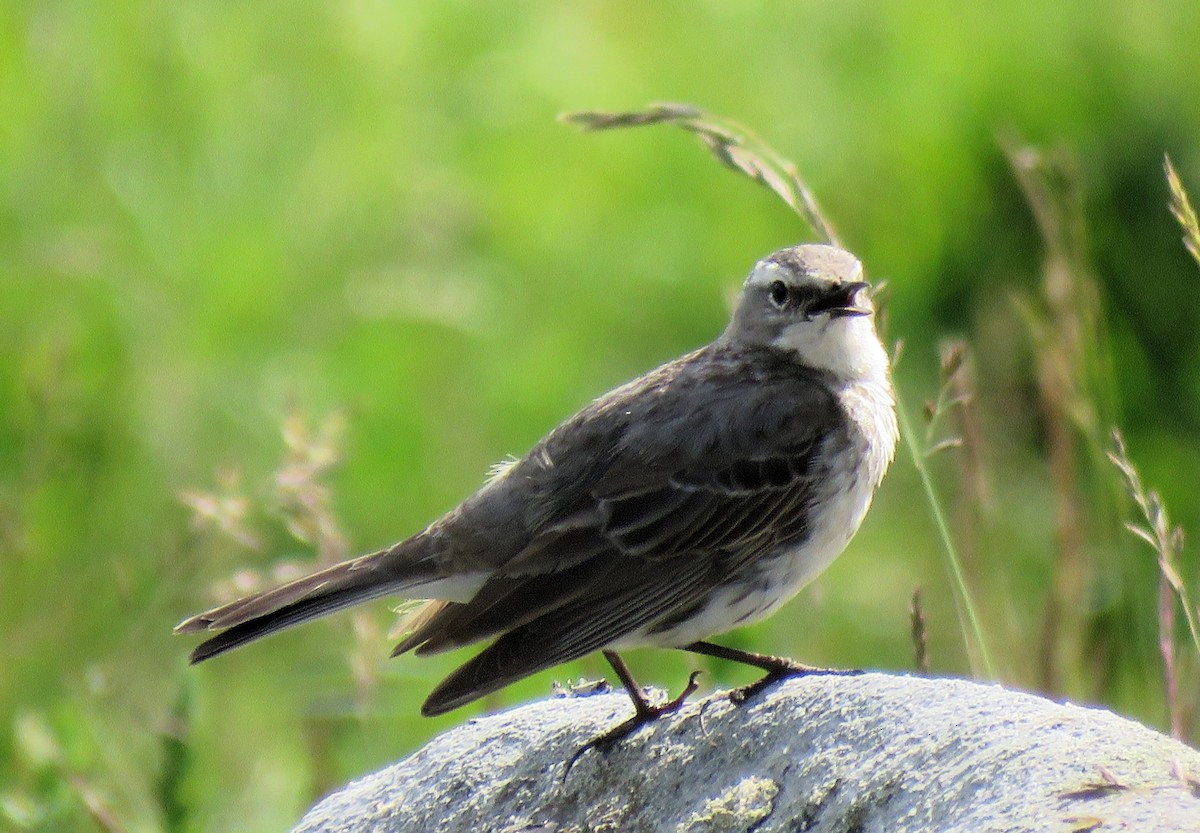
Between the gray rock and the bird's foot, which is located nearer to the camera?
the gray rock

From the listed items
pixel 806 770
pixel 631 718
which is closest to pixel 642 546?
pixel 631 718

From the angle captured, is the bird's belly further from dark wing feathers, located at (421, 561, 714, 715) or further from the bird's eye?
the bird's eye

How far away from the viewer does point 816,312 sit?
5.32 meters

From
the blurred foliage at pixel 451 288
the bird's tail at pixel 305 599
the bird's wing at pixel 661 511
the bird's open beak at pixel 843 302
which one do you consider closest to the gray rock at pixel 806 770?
the bird's wing at pixel 661 511

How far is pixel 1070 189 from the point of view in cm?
518

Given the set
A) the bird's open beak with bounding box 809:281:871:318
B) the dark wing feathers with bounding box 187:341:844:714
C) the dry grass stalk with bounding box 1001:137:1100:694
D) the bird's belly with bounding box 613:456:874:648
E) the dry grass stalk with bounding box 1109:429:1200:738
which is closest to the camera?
the dry grass stalk with bounding box 1109:429:1200:738

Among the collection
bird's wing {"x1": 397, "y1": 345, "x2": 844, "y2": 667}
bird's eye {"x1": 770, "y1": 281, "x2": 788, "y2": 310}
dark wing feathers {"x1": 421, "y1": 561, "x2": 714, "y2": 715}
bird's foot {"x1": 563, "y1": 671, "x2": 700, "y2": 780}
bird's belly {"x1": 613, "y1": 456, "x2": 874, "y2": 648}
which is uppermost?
bird's eye {"x1": 770, "y1": 281, "x2": 788, "y2": 310}

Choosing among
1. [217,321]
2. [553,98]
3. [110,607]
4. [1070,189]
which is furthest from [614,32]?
[1070,189]

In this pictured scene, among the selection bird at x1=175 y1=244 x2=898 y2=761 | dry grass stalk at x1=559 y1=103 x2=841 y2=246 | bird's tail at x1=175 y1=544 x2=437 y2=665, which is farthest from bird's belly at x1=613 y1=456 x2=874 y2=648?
dry grass stalk at x1=559 y1=103 x2=841 y2=246

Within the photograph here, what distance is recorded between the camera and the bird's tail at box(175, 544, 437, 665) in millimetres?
4598

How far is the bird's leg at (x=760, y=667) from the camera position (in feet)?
13.9

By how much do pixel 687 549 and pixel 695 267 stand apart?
443 cm

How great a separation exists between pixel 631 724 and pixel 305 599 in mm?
1045

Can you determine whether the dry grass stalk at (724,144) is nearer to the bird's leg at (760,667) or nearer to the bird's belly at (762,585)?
the bird's belly at (762,585)
